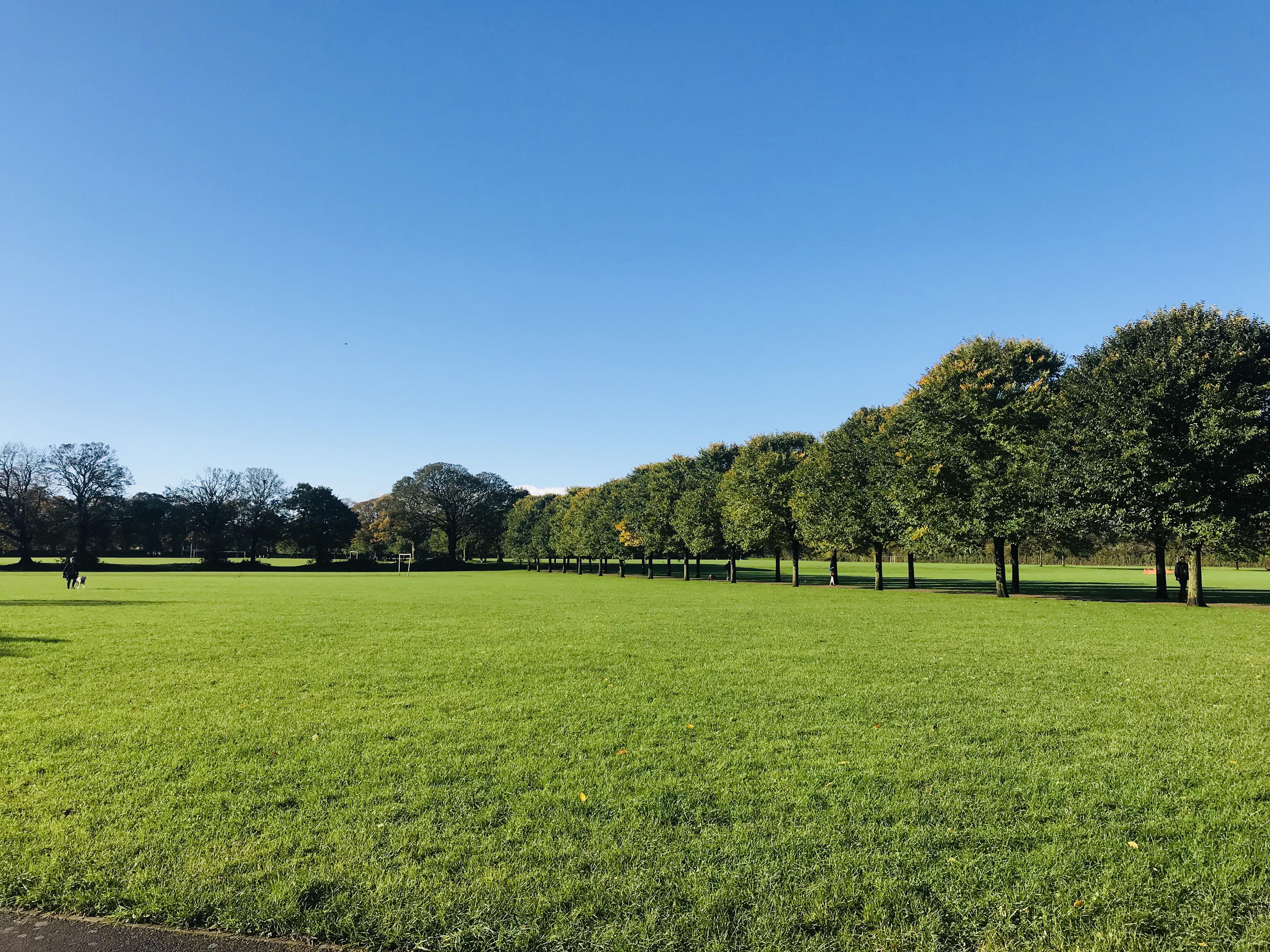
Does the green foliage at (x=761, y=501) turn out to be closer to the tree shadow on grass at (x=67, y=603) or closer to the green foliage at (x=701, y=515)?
the green foliage at (x=701, y=515)

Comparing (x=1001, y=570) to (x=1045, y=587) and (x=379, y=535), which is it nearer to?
(x=1045, y=587)

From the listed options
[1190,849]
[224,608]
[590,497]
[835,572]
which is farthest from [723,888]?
[590,497]

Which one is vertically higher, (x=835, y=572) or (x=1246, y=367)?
(x=1246, y=367)

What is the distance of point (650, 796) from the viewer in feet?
23.2

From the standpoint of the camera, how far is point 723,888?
5176mm

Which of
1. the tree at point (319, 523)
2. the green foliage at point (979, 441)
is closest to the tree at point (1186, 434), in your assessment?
the green foliage at point (979, 441)

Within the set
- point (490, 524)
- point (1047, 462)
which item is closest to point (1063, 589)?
point (1047, 462)

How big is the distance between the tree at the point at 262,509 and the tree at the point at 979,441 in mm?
111576

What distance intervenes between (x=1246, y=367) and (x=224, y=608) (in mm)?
45663

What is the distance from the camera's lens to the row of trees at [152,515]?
329 feet

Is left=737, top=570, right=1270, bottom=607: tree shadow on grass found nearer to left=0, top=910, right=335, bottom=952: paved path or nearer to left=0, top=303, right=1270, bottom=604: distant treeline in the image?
left=0, top=303, right=1270, bottom=604: distant treeline

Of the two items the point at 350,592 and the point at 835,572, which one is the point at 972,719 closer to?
the point at 350,592

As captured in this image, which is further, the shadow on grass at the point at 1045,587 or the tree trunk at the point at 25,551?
the tree trunk at the point at 25,551

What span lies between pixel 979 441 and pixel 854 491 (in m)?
11.1
